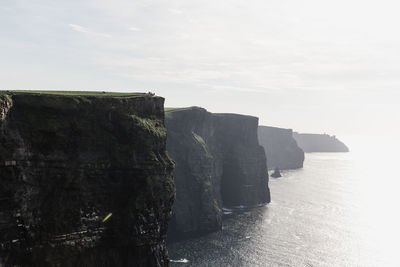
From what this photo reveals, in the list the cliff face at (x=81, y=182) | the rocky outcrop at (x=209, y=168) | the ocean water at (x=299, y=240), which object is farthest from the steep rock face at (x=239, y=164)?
the cliff face at (x=81, y=182)

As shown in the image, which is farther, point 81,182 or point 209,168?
point 209,168

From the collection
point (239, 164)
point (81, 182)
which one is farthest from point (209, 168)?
point (81, 182)

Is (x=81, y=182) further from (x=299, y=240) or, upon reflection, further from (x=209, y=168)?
(x=209, y=168)

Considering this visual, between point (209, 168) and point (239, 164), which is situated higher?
point (209, 168)

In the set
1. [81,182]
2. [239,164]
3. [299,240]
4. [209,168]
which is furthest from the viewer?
[239,164]

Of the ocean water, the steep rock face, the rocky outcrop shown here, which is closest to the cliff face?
the ocean water

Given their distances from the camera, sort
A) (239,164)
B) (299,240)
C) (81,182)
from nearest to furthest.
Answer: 1. (81,182)
2. (299,240)
3. (239,164)

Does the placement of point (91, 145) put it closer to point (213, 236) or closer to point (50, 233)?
point (50, 233)
